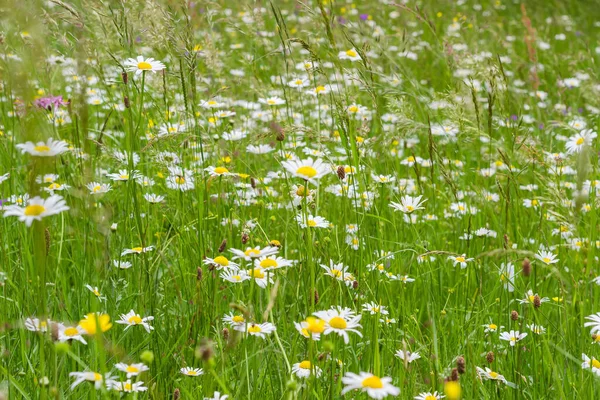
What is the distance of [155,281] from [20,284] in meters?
0.36

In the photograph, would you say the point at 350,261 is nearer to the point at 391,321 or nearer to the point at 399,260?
the point at 399,260

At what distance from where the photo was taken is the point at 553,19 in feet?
25.1

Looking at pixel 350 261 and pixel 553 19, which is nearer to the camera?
pixel 350 261

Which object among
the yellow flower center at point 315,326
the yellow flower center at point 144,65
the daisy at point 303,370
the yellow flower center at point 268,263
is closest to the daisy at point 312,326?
the yellow flower center at point 315,326

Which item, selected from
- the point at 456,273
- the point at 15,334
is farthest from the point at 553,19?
the point at 15,334

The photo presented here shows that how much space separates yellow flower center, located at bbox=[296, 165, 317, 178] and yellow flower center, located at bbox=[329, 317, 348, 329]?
0.35 metres

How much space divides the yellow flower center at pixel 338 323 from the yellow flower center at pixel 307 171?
1.14 feet

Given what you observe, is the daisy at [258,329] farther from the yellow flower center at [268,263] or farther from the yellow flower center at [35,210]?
the yellow flower center at [35,210]

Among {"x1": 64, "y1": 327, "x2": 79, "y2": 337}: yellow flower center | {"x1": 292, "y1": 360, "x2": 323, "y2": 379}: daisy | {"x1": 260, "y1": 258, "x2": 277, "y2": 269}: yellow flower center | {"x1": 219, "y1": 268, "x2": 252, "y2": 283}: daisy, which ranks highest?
{"x1": 260, "y1": 258, "x2": 277, "y2": 269}: yellow flower center

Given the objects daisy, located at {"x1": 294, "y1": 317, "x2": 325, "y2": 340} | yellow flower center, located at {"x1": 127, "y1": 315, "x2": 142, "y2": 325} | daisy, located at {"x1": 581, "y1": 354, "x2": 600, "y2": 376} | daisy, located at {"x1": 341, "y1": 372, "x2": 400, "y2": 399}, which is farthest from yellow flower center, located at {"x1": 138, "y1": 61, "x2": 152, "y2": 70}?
daisy, located at {"x1": 581, "y1": 354, "x2": 600, "y2": 376}

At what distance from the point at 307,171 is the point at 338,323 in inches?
14.9

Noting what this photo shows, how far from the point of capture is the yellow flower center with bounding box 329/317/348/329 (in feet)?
3.96

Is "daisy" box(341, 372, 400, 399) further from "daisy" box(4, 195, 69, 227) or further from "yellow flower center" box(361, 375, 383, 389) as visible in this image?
"daisy" box(4, 195, 69, 227)

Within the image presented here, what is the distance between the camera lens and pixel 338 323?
3.97 feet
